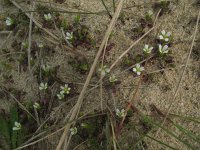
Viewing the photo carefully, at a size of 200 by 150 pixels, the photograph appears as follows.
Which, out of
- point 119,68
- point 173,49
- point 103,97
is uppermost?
point 173,49

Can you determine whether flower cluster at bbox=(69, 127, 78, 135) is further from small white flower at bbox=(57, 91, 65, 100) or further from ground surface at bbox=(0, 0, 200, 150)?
small white flower at bbox=(57, 91, 65, 100)

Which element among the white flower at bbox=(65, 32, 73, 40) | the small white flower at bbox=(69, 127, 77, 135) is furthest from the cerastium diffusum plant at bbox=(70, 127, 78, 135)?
the white flower at bbox=(65, 32, 73, 40)

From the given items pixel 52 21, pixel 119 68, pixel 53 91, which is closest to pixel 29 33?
pixel 52 21

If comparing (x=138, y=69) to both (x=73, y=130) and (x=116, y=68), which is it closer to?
(x=116, y=68)

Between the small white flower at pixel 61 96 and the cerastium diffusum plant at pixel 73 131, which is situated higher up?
the small white flower at pixel 61 96

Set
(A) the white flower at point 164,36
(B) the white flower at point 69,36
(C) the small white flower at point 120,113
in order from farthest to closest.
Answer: (B) the white flower at point 69,36 < (A) the white flower at point 164,36 < (C) the small white flower at point 120,113

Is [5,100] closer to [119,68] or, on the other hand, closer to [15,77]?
[15,77]

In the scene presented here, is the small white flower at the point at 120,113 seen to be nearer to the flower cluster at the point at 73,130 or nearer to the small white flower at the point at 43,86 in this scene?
the flower cluster at the point at 73,130

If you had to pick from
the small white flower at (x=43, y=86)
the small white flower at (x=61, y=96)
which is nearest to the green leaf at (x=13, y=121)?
the small white flower at (x=43, y=86)

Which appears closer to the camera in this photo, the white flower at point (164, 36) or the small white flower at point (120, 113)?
the small white flower at point (120, 113)
